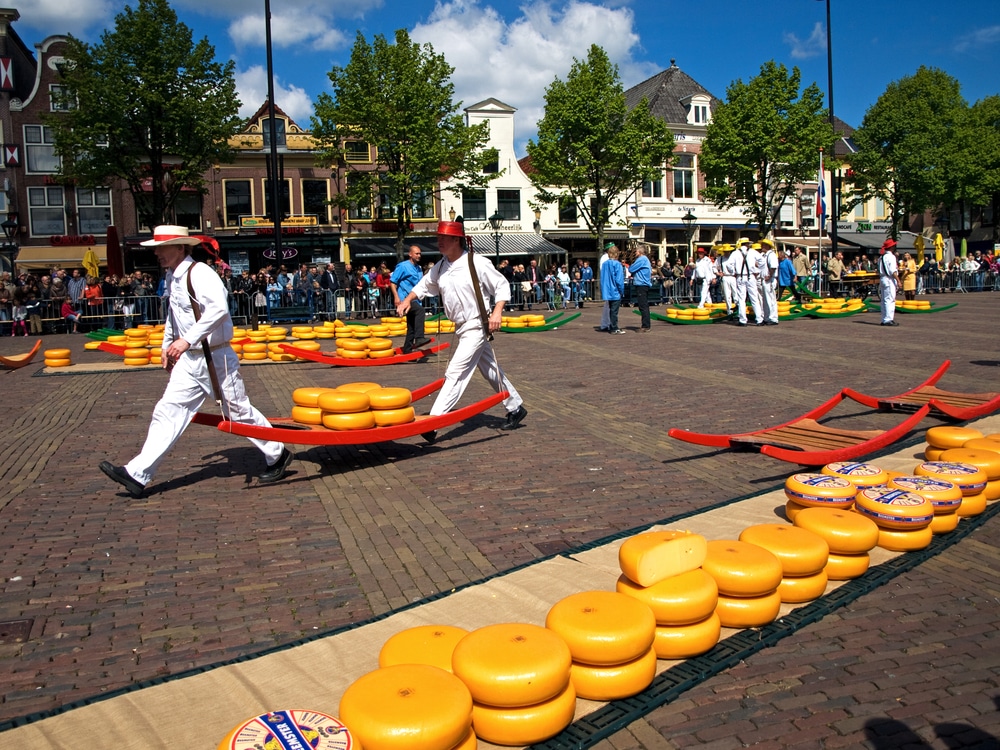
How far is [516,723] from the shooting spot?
9.78 ft

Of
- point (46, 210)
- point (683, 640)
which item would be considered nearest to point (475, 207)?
point (46, 210)

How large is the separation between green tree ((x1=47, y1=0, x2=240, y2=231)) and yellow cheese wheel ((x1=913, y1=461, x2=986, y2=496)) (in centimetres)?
3355

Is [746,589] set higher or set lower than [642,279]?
lower

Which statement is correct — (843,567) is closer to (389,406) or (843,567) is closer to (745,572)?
(745,572)

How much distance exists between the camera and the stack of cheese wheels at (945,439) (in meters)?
6.35

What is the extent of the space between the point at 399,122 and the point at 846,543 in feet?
124

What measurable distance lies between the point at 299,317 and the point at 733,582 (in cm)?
2277

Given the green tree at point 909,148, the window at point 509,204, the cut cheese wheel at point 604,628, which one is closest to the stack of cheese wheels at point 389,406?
the cut cheese wheel at point 604,628

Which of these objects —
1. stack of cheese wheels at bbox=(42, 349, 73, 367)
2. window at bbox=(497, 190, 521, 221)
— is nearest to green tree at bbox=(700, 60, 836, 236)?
window at bbox=(497, 190, 521, 221)

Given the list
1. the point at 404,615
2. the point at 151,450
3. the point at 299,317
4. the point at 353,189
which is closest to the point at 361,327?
the point at 299,317

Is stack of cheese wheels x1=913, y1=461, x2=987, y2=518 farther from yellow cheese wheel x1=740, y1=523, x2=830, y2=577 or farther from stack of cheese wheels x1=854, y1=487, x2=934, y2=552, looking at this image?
yellow cheese wheel x1=740, y1=523, x2=830, y2=577

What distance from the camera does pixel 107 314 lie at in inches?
944

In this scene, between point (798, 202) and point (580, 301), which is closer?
point (580, 301)

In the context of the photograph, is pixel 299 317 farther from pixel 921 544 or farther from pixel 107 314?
pixel 921 544
